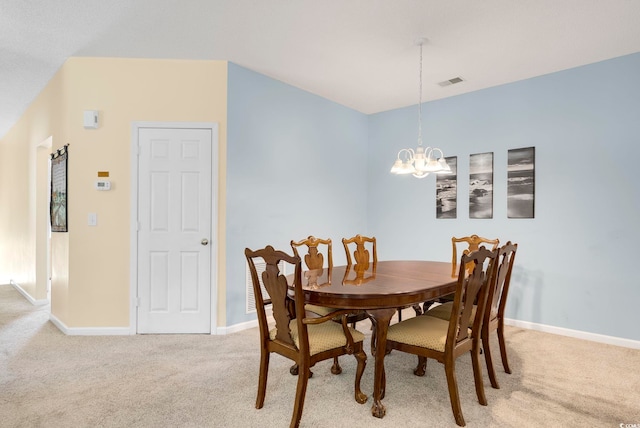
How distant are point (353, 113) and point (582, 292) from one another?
3353mm

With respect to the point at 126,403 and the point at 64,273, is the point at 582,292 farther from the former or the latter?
the point at 64,273

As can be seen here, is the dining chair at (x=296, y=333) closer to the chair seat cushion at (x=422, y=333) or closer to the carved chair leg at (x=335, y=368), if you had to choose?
the chair seat cushion at (x=422, y=333)

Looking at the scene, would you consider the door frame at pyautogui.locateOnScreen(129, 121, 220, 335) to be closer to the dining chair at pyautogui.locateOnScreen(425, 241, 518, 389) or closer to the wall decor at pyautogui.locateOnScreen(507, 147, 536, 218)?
the dining chair at pyautogui.locateOnScreen(425, 241, 518, 389)

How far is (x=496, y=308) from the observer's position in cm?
284

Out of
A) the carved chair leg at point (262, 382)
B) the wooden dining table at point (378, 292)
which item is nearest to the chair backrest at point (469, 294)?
the wooden dining table at point (378, 292)

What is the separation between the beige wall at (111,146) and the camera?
144 inches

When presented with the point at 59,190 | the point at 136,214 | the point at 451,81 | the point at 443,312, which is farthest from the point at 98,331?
the point at 451,81

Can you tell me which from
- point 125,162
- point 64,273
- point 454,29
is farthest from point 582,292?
point 64,273

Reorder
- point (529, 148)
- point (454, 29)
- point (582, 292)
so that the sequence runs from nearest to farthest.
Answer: point (454, 29) → point (582, 292) → point (529, 148)

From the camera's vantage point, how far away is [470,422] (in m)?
2.12

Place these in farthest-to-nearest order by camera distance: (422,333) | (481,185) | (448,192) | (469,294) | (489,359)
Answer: (448,192) < (481,185) < (489,359) < (422,333) < (469,294)

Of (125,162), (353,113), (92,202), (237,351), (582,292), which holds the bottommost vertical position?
(237,351)

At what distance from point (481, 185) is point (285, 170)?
7.28 feet

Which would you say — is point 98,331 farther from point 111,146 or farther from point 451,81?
point 451,81
